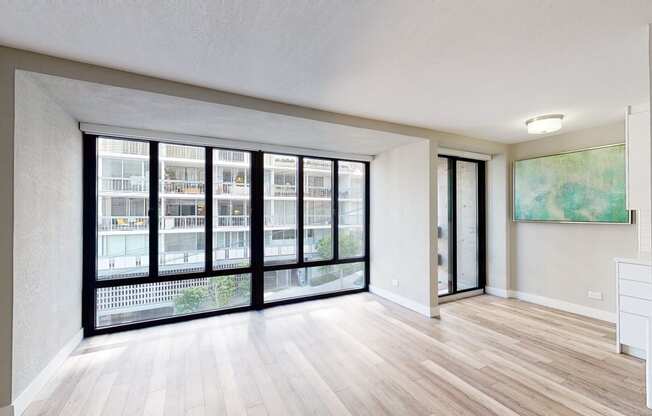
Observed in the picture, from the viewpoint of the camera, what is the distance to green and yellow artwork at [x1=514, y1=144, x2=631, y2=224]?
3.42 meters

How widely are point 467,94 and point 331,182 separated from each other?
247cm

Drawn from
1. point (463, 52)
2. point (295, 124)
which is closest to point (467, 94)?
point (463, 52)

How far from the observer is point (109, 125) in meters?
3.09

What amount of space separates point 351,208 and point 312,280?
1.35 meters

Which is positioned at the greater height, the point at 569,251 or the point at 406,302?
the point at 569,251

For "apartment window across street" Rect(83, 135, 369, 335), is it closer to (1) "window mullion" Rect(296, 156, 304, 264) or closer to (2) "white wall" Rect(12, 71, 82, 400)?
(1) "window mullion" Rect(296, 156, 304, 264)

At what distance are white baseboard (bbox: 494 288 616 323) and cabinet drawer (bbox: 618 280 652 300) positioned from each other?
42.7 inches

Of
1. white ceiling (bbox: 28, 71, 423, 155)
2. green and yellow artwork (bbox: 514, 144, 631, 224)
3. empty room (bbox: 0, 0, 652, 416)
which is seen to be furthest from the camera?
green and yellow artwork (bbox: 514, 144, 631, 224)

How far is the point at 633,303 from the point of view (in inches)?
105

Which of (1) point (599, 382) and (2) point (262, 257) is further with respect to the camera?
(2) point (262, 257)

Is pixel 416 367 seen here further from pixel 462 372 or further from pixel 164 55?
pixel 164 55

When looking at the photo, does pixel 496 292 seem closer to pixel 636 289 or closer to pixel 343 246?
pixel 636 289

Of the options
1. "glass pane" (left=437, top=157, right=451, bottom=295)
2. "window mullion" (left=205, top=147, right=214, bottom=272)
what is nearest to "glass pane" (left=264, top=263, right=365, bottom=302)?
"window mullion" (left=205, top=147, right=214, bottom=272)

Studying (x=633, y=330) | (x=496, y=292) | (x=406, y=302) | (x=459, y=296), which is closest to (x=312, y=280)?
(x=406, y=302)
